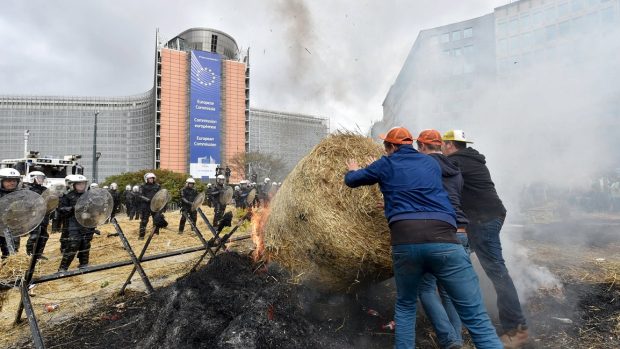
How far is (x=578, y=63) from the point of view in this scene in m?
8.60

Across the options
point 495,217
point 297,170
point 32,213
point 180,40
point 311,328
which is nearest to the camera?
point 311,328

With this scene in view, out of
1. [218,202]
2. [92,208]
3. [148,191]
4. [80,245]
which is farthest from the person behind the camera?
[218,202]

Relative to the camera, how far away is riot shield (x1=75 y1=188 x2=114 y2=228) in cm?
543

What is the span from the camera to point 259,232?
4.40 m

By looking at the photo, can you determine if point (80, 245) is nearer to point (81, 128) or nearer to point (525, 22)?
point (525, 22)

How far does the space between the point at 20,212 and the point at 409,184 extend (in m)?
A: 4.75

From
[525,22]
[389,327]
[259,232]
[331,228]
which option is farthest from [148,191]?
[525,22]

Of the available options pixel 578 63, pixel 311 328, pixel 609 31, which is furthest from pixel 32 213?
pixel 609 31

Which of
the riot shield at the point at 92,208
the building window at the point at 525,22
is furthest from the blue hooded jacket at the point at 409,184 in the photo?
the building window at the point at 525,22

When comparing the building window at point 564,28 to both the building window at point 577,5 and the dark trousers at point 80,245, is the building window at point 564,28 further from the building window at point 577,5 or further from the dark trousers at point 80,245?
the dark trousers at point 80,245

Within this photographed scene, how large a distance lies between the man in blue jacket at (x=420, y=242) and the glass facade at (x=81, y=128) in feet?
211

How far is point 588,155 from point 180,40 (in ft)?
183

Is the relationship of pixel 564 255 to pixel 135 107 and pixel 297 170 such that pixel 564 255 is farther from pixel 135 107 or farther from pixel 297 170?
pixel 135 107

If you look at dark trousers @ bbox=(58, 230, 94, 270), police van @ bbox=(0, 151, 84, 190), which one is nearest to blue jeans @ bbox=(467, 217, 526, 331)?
dark trousers @ bbox=(58, 230, 94, 270)
